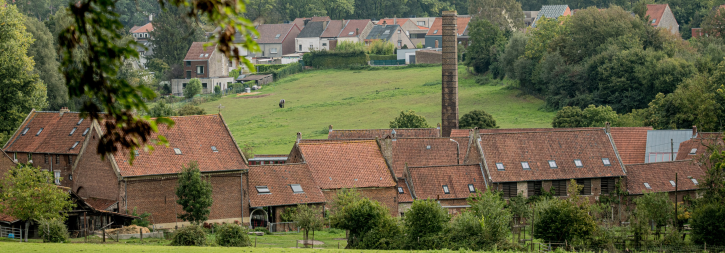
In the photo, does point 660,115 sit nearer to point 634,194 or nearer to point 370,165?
point 634,194

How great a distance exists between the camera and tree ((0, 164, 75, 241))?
3825 centimetres

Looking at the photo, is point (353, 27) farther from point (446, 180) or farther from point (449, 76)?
point (446, 180)

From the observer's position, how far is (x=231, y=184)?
4688 cm

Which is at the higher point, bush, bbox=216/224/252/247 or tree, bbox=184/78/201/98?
tree, bbox=184/78/201/98

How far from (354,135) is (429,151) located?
8374 millimetres

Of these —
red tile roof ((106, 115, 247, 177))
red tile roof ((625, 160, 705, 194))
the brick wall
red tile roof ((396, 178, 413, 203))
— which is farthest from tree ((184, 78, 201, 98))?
red tile roof ((625, 160, 705, 194))

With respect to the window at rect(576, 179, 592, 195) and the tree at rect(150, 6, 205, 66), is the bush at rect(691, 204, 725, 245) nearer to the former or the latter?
the window at rect(576, 179, 592, 195)

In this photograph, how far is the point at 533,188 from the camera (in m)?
51.6

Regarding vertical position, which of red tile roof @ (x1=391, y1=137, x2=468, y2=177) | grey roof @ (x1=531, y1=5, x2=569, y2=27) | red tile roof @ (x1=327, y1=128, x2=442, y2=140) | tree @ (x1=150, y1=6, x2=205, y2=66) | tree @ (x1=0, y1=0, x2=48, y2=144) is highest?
grey roof @ (x1=531, y1=5, x2=569, y2=27)

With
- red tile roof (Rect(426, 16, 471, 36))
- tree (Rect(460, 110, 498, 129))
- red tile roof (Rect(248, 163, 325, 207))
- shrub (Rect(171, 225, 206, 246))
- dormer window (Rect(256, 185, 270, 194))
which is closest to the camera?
shrub (Rect(171, 225, 206, 246))

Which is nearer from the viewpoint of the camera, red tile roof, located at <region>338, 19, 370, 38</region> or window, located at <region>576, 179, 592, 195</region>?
window, located at <region>576, 179, 592, 195</region>

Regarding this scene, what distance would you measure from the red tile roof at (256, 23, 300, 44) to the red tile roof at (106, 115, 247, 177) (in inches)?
3618

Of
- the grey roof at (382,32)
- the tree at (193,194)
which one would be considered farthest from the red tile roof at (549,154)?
the grey roof at (382,32)

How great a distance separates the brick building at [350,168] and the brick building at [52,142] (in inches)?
532
